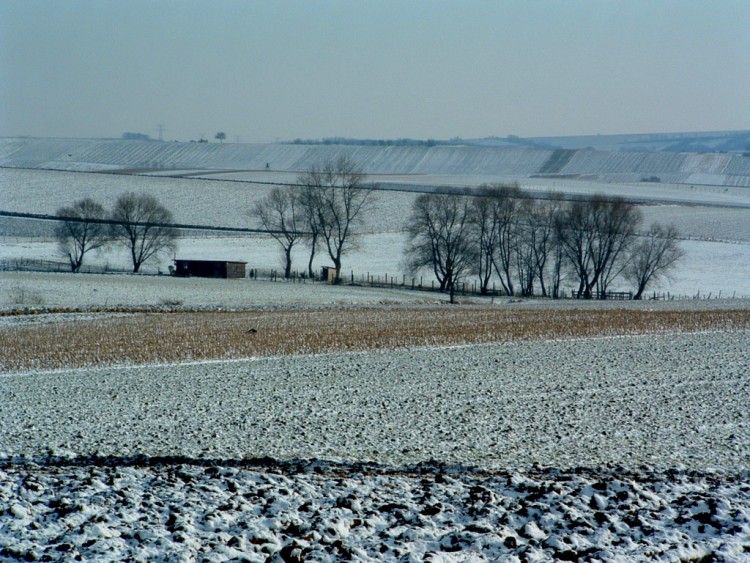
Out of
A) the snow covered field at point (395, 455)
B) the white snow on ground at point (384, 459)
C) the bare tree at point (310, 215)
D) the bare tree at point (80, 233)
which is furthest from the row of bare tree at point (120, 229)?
the white snow on ground at point (384, 459)

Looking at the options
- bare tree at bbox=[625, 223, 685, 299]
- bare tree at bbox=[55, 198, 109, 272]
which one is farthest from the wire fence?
bare tree at bbox=[625, 223, 685, 299]

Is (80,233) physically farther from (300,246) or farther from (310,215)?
(300,246)

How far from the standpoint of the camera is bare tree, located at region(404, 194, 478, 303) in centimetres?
5956

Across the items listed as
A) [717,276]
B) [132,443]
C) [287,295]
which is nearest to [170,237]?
[287,295]

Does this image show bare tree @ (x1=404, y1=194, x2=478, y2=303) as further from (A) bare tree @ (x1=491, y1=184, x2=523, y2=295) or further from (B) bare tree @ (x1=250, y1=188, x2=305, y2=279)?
(B) bare tree @ (x1=250, y1=188, x2=305, y2=279)

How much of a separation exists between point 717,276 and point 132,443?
6016cm

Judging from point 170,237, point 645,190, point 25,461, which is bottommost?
point 25,461

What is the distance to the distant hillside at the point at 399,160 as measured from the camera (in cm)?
15400

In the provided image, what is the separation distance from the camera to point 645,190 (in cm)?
12525

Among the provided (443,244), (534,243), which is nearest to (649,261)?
(534,243)

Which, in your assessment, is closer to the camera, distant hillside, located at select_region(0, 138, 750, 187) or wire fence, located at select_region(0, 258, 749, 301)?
wire fence, located at select_region(0, 258, 749, 301)

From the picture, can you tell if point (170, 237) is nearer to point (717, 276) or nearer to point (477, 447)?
point (717, 276)

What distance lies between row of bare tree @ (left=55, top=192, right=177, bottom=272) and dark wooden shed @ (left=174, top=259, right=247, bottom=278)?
5.25 meters

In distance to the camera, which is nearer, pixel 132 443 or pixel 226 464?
pixel 226 464
